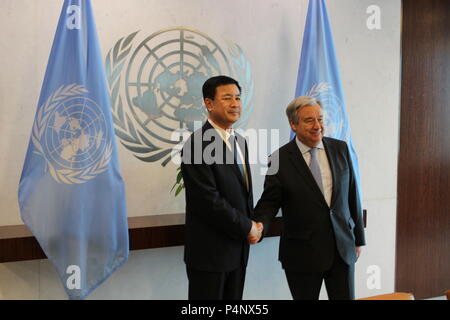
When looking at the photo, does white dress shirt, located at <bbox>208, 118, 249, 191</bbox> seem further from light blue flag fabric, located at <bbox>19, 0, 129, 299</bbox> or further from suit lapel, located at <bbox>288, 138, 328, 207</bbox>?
light blue flag fabric, located at <bbox>19, 0, 129, 299</bbox>

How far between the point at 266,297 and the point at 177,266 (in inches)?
31.5

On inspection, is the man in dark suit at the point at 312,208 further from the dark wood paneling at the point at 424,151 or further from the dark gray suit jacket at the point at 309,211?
the dark wood paneling at the point at 424,151

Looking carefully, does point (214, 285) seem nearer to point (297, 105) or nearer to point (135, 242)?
point (135, 242)

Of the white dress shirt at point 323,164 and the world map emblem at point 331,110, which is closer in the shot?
the white dress shirt at point 323,164

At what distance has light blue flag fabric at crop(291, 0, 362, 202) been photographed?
10.6 feet

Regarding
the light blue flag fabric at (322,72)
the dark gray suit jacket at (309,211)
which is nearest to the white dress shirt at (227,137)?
the dark gray suit jacket at (309,211)

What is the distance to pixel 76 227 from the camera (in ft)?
8.13

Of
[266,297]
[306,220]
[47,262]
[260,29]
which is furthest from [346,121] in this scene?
[47,262]

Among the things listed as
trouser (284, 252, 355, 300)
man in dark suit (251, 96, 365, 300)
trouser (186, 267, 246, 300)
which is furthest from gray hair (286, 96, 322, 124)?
trouser (186, 267, 246, 300)

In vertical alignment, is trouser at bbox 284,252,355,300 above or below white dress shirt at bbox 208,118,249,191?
below

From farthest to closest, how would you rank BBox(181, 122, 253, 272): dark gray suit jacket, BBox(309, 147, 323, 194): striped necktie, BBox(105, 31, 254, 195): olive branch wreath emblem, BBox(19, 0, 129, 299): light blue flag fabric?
BBox(105, 31, 254, 195): olive branch wreath emblem → BBox(19, 0, 129, 299): light blue flag fabric → BBox(309, 147, 323, 194): striped necktie → BBox(181, 122, 253, 272): dark gray suit jacket

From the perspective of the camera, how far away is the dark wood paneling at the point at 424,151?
4074mm

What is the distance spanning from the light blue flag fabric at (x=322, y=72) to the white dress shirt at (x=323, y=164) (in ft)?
2.84

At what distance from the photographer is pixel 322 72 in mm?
3242
